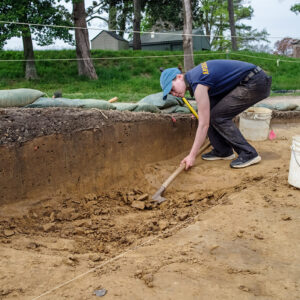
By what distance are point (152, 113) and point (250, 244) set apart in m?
2.40

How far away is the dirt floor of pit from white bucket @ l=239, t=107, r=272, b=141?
1.10 meters

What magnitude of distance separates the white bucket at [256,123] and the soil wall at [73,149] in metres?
1.33

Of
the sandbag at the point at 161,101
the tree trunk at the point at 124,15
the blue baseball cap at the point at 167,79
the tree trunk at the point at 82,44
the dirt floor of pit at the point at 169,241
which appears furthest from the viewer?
the tree trunk at the point at 124,15

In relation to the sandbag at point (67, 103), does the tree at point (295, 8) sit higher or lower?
higher

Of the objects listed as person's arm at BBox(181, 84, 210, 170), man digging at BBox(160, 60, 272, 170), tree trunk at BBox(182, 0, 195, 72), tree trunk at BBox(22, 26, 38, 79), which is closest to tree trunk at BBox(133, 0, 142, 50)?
tree trunk at BBox(182, 0, 195, 72)

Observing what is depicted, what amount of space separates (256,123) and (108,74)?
23.2 ft

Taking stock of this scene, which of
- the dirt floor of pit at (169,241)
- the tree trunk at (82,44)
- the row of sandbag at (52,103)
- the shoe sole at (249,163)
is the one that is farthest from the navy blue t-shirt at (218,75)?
the tree trunk at (82,44)

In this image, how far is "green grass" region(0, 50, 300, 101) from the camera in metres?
9.54

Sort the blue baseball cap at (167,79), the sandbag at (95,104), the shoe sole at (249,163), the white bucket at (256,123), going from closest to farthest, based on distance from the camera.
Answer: the blue baseball cap at (167,79) → the shoe sole at (249,163) → the sandbag at (95,104) → the white bucket at (256,123)

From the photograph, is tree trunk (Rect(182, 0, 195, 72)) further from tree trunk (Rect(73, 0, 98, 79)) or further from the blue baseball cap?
the blue baseball cap

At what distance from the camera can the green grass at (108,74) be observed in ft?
31.3

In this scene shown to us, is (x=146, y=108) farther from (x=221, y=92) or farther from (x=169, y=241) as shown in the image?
(x=169, y=241)

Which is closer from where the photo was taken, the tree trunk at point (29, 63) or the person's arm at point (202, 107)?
the person's arm at point (202, 107)

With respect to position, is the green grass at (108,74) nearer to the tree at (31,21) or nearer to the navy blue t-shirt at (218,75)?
the tree at (31,21)
